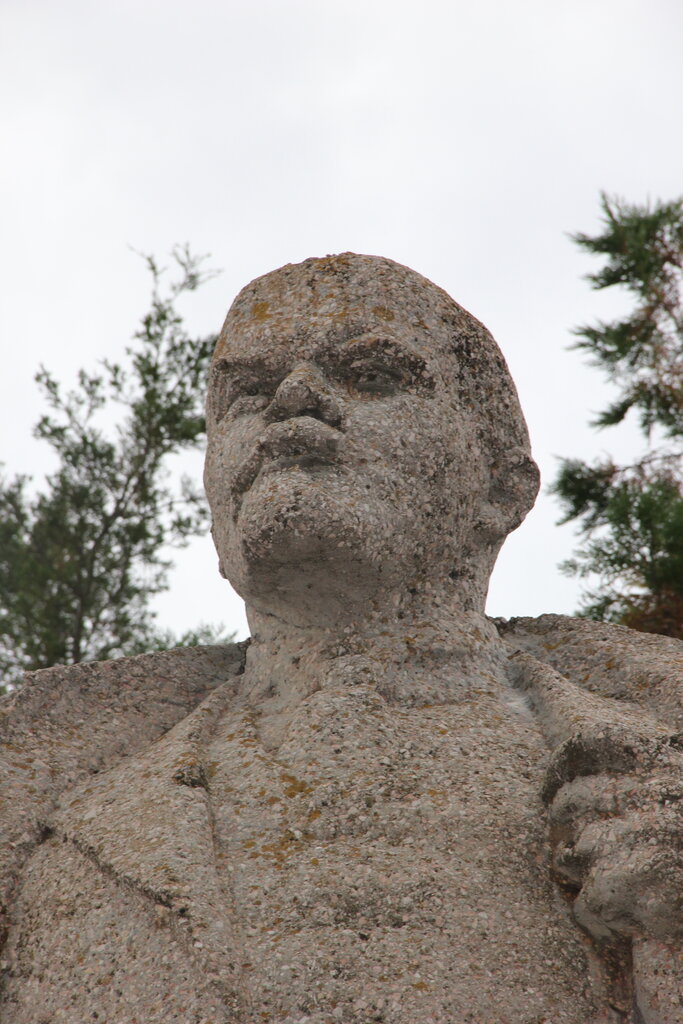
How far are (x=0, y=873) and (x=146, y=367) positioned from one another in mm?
5920

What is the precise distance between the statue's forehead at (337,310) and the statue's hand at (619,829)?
1.81 meters

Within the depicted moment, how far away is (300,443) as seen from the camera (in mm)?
4887

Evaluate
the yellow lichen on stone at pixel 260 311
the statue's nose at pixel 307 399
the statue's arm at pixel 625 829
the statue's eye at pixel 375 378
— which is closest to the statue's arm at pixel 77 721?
the statue's nose at pixel 307 399

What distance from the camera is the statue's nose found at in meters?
4.95

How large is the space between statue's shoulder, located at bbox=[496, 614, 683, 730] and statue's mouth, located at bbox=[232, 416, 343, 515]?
1.30 m

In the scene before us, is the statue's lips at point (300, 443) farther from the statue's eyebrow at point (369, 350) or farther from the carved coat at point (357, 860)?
the carved coat at point (357, 860)

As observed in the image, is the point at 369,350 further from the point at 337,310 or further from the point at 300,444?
the point at 300,444

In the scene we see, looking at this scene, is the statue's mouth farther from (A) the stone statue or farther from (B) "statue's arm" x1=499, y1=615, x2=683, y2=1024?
(B) "statue's arm" x1=499, y1=615, x2=683, y2=1024

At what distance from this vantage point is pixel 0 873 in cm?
446

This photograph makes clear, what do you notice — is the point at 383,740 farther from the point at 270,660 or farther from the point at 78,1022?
the point at 78,1022

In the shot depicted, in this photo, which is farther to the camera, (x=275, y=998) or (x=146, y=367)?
(x=146, y=367)

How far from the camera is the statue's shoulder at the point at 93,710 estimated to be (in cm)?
495

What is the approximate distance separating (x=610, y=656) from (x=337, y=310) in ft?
5.59

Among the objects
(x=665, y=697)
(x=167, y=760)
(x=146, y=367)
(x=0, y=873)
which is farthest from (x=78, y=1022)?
(x=146, y=367)
